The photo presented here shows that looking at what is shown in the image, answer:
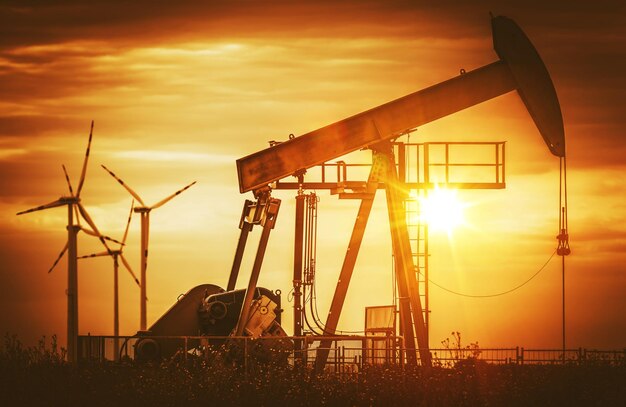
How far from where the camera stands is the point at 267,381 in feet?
77.0

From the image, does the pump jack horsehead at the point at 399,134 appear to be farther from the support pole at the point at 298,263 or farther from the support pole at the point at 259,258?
the support pole at the point at 298,263

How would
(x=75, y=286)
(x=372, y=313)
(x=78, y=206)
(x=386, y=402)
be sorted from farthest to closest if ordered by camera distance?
(x=372, y=313) → (x=78, y=206) → (x=75, y=286) → (x=386, y=402)

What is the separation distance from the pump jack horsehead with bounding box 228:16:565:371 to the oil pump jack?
22mm

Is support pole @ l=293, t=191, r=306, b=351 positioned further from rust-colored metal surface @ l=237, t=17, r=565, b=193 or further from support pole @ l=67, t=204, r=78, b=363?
support pole @ l=67, t=204, r=78, b=363

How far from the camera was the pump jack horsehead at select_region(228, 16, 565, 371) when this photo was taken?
2838cm

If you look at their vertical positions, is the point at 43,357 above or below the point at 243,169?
below

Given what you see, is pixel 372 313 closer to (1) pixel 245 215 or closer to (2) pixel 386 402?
(1) pixel 245 215

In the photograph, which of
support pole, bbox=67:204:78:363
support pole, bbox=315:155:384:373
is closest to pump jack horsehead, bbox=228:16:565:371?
support pole, bbox=315:155:384:373

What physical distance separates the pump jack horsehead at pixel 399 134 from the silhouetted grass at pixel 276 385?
310cm

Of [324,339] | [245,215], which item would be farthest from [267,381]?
[245,215]

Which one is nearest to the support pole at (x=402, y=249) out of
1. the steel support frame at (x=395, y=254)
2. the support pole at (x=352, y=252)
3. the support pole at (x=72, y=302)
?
the steel support frame at (x=395, y=254)

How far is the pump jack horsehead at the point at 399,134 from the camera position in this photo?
1117 inches

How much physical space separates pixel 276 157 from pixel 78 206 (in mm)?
6655

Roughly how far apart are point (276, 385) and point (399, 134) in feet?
27.8
